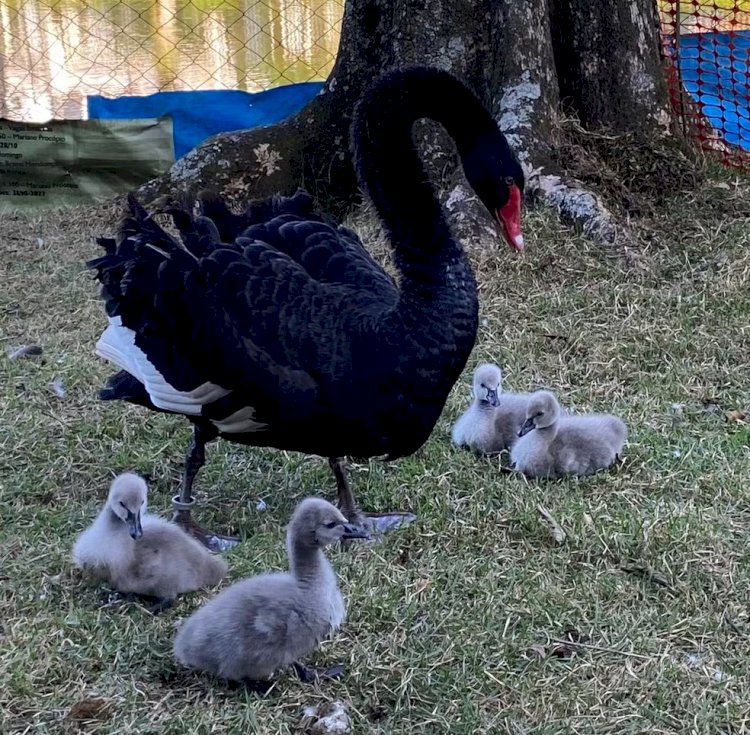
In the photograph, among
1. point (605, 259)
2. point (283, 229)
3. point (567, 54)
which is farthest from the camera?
point (567, 54)

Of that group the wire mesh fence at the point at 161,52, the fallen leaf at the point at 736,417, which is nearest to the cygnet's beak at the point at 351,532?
the fallen leaf at the point at 736,417

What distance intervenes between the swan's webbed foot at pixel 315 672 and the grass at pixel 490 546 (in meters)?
0.02

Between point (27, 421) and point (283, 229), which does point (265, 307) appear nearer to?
point (283, 229)

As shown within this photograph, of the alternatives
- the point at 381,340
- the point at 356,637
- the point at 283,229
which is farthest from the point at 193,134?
the point at 356,637

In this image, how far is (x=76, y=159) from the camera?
20.6 ft

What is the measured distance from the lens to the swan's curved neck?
290 cm

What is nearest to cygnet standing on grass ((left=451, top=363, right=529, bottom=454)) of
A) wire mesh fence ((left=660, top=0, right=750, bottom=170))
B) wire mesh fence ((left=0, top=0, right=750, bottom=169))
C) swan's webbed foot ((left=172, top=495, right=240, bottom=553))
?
swan's webbed foot ((left=172, top=495, right=240, bottom=553))

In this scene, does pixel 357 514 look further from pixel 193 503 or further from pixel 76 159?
pixel 76 159

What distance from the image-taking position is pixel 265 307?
2793 mm

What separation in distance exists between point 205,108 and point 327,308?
3.91 meters

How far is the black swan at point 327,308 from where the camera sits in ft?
8.95

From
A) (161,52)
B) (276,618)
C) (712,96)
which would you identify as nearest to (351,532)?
(276,618)

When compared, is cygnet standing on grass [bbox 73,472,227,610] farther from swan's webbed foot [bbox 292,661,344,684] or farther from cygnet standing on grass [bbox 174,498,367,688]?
swan's webbed foot [bbox 292,661,344,684]

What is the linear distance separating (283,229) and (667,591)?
1.44 metres
